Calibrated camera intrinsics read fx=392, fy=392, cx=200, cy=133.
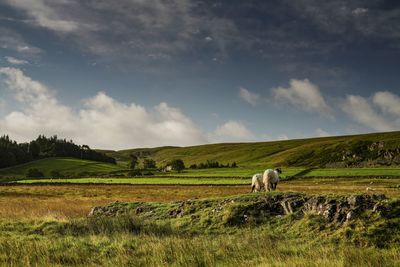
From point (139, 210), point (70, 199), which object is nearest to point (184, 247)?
point (139, 210)

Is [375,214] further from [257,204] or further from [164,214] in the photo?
[164,214]

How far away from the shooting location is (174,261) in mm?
10125

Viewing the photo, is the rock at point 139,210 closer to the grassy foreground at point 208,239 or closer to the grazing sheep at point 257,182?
the grassy foreground at point 208,239

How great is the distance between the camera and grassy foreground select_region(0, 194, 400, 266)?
10.1 meters

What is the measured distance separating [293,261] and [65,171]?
6016 inches

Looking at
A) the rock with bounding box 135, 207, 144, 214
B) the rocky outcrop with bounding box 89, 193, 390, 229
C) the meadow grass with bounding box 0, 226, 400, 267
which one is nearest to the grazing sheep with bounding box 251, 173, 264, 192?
the rocky outcrop with bounding box 89, 193, 390, 229

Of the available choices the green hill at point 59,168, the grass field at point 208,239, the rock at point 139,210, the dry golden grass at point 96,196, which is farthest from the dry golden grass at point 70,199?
the green hill at point 59,168

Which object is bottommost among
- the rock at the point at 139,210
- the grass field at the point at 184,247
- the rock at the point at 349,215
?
the rock at the point at 139,210

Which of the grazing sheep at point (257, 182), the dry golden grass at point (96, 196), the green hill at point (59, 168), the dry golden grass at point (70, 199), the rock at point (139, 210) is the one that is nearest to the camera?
the rock at point (139, 210)

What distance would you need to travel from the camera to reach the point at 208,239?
1469 cm

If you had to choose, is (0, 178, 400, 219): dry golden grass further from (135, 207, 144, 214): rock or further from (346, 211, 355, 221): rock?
(346, 211, 355, 221): rock

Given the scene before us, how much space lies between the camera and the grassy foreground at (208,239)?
1009 centimetres

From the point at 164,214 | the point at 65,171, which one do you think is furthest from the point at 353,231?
the point at 65,171

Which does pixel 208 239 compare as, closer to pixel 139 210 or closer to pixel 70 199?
pixel 139 210
